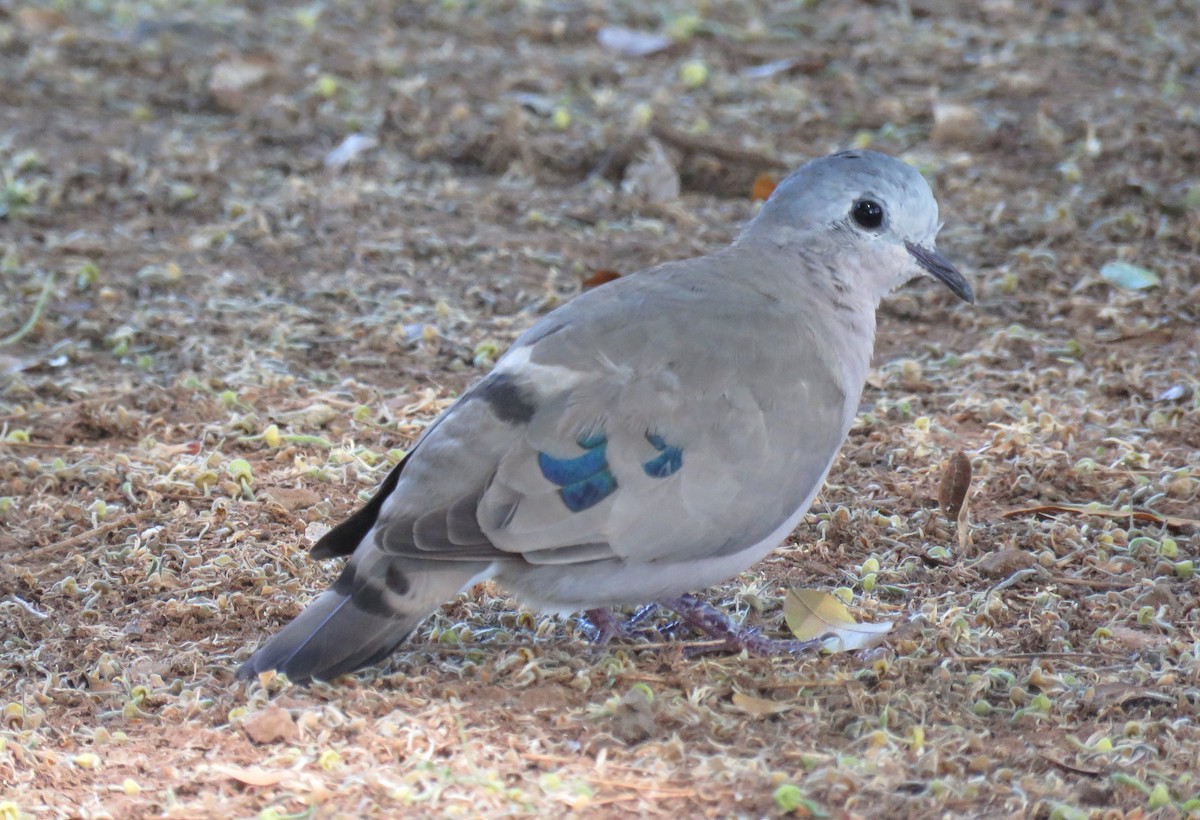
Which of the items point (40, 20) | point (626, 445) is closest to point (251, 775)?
point (626, 445)

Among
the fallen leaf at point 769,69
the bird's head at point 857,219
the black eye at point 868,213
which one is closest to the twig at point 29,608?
the bird's head at point 857,219

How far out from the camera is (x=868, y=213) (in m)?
3.79

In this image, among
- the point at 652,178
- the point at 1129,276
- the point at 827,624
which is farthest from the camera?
the point at 652,178

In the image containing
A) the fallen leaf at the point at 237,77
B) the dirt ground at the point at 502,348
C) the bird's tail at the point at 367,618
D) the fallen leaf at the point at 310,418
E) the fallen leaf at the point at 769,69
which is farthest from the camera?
the fallen leaf at the point at 769,69

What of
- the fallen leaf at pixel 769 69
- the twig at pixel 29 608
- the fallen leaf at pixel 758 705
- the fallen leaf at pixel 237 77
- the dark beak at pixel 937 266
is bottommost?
the twig at pixel 29 608

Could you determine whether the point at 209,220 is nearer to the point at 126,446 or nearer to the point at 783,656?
the point at 126,446

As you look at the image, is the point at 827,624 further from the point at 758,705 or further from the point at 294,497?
the point at 294,497

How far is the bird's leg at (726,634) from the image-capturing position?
135 inches

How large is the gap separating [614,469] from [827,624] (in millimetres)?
644

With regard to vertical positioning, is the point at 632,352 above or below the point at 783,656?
above

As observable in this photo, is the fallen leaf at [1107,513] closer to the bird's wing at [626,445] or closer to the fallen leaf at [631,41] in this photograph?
the bird's wing at [626,445]

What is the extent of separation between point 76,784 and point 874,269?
2111mm

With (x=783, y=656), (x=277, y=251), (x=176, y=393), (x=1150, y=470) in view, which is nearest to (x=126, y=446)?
(x=176, y=393)

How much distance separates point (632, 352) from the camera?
338 cm
